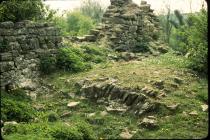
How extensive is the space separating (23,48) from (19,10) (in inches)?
62.9

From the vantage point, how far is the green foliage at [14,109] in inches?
461

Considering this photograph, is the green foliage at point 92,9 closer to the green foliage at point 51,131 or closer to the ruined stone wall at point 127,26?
the ruined stone wall at point 127,26

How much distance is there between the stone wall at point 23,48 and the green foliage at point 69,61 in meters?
0.37

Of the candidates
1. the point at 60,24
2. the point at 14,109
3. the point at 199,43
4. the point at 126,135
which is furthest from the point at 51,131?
the point at 60,24

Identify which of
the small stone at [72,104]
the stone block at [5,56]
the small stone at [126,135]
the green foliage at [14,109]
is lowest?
the small stone at [126,135]

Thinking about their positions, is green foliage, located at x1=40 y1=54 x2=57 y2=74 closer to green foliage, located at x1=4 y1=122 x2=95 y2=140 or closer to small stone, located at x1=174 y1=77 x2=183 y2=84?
small stone, located at x1=174 y1=77 x2=183 y2=84

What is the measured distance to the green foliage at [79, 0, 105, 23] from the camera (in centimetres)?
6032

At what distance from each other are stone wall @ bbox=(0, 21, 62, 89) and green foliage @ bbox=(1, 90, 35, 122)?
3.23 ft

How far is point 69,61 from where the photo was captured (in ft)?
54.9

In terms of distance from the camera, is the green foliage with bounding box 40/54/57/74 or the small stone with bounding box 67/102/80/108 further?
the green foliage with bounding box 40/54/57/74

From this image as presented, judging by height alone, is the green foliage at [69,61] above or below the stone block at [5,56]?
below

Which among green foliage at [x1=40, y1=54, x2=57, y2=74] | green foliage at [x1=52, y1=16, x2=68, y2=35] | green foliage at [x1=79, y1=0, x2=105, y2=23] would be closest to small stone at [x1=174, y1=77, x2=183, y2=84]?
green foliage at [x1=40, y1=54, x2=57, y2=74]

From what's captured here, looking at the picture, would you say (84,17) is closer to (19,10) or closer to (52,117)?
(19,10)

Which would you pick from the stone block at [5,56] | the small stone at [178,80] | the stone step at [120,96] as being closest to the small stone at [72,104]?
the stone step at [120,96]
